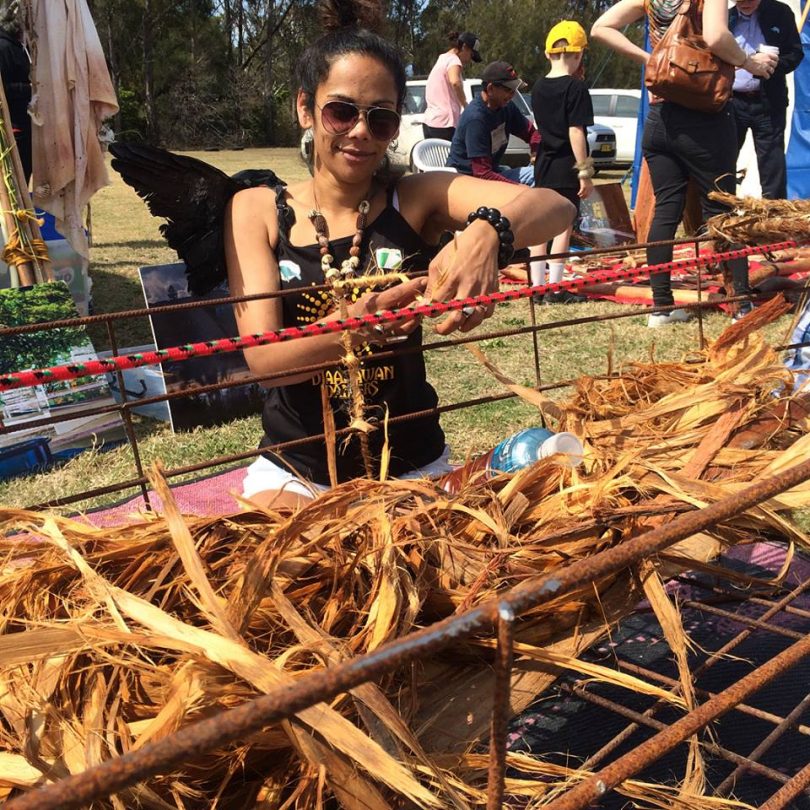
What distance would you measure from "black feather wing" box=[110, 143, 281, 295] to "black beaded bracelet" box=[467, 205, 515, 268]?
0.58 metres

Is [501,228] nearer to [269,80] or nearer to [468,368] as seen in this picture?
[468,368]

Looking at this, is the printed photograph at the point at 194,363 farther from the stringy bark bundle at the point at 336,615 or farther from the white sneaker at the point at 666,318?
the stringy bark bundle at the point at 336,615

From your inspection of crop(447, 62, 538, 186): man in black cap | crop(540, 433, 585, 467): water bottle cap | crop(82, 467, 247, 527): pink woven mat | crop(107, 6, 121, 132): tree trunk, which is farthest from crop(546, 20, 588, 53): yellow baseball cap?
crop(107, 6, 121, 132): tree trunk

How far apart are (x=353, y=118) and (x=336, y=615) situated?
1161 millimetres

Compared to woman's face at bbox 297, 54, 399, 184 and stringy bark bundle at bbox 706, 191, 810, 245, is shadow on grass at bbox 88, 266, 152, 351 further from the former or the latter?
stringy bark bundle at bbox 706, 191, 810, 245

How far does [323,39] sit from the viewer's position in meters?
1.80

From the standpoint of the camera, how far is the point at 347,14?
6.07 feet

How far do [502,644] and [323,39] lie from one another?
1.60m

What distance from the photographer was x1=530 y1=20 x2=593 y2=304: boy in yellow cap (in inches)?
195

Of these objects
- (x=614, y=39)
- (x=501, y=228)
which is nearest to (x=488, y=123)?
(x=614, y=39)

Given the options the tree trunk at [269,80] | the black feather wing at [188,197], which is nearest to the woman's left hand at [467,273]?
the black feather wing at [188,197]

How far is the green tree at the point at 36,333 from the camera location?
347cm

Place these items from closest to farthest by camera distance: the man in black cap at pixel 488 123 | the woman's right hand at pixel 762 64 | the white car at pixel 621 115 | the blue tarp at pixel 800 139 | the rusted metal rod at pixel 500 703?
the rusted metal rod at pixel 500 703, the woman's right hand at pixel 762 64, the man in black cap at pixel 488 123, the blue tarp at pixel 800 139, the white car at pixel 621 115

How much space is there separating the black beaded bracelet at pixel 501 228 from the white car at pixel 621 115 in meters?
15.1
